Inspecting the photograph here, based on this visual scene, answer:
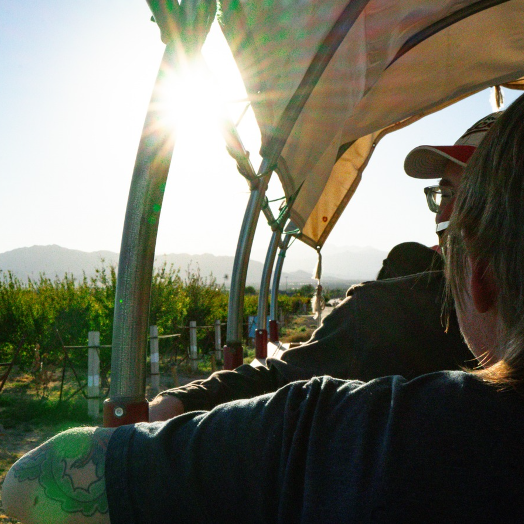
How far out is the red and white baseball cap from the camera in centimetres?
192

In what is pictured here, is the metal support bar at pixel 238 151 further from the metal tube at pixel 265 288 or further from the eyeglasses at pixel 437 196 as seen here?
the metal tube at pixel 265 288

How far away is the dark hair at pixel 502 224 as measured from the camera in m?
0.60

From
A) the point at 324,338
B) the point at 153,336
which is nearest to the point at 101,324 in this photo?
the point at 153,336

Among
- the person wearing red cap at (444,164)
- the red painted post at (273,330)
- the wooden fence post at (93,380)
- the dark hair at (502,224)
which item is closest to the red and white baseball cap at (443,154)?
the person wearing red cap at (444,164)

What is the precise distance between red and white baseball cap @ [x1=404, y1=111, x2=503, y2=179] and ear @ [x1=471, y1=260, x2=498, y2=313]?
50.1 inches

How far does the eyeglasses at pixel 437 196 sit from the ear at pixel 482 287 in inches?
47.4

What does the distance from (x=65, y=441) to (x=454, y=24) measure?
2.55 meters

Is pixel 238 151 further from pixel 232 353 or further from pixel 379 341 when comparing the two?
pixel 232 353

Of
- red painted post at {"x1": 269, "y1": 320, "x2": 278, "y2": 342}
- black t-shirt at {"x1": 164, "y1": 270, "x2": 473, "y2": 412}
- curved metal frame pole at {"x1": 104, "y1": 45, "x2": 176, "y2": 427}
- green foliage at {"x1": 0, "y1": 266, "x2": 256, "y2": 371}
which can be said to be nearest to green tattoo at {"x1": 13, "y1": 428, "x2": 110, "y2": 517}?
curved metal frame pole at {"x1": 104, "y1": 45, "x2": 176, "y2": 427}

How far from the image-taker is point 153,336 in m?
7.04

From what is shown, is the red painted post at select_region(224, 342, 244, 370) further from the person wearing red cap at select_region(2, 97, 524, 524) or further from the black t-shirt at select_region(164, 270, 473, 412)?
the person wearing red cap at select_region(2, 97, 524, 524)

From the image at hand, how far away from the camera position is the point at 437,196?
198 cm

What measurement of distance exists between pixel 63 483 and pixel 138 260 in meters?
0.40

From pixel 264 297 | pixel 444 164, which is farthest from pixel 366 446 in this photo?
pixel 264 297
